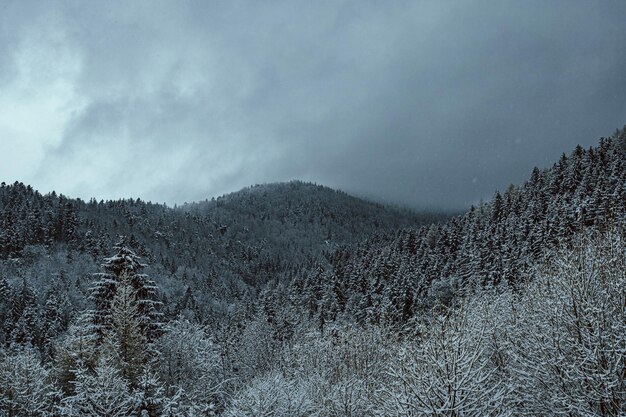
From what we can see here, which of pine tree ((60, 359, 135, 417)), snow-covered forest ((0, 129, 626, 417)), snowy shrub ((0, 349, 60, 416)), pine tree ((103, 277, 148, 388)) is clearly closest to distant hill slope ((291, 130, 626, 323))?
snow-covered forest ((0, 129, 626, 417))

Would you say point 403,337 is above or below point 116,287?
below

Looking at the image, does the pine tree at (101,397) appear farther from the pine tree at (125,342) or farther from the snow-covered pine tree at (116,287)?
the snow-covered pine tree at (116,287)

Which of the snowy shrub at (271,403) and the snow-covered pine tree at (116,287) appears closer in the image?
the snowy shrub at (271,403)

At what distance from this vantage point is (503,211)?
318 ft

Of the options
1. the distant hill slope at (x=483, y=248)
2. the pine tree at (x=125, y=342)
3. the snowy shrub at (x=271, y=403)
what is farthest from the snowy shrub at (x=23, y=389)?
the distant hill slope at (x=483, y=248)

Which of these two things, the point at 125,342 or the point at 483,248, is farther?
the point at 483,248

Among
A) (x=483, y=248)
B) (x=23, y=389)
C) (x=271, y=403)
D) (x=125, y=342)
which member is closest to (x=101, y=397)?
(x=125, y=342)

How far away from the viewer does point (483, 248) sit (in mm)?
77625

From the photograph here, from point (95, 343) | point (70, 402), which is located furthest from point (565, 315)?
point (95, 343)

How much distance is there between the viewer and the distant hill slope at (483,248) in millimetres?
65625

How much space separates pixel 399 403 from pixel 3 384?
84.0 feet

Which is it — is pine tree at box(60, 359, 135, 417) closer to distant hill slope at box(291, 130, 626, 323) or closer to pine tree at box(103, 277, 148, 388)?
pine tree at box(103, 277, 148, 388)

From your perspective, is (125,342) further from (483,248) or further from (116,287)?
(483,248)

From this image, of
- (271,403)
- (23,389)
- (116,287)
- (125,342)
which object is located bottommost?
(271,403)
